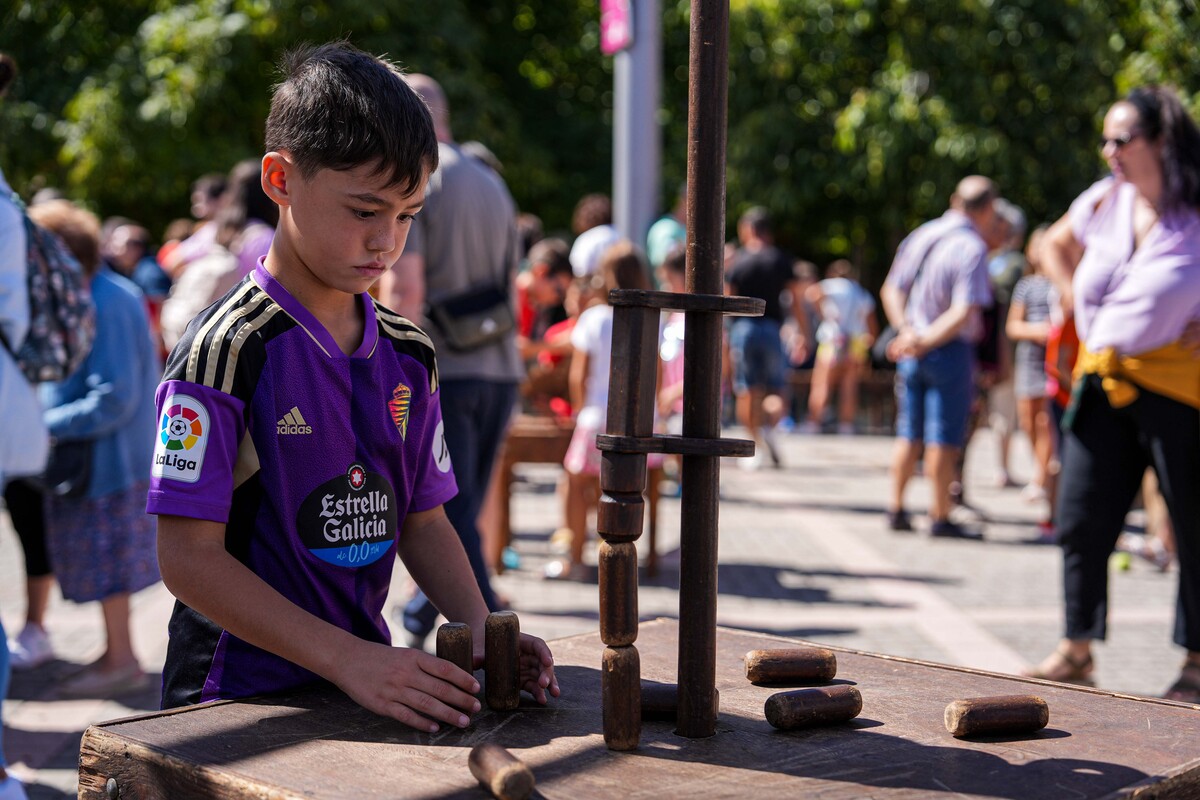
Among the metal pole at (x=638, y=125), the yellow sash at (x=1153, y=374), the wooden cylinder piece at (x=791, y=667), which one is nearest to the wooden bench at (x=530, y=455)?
the metal pole at (x=638, y=125)

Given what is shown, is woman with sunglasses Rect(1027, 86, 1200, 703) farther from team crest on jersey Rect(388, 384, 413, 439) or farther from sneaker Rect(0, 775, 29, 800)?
sneaker Rect(0, 775, 29, 800)

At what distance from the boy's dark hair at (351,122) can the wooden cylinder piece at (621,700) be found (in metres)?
0.78

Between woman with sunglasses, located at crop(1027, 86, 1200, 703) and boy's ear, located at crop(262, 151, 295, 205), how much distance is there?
348 cm

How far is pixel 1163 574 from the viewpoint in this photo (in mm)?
8086

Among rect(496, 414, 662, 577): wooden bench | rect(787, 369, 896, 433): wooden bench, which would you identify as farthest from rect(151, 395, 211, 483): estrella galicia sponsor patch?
rect(787, 369, 896, 433): wooden bench

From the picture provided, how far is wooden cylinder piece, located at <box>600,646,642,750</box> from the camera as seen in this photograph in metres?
1.90

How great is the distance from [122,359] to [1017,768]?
4.33 metres

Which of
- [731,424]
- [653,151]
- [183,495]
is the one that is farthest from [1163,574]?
[731,424]

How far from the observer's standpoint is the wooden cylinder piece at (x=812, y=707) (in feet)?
6.59

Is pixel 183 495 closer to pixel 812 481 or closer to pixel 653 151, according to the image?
pixel 653 151

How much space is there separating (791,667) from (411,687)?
2.21 feet

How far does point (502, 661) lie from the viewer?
2.07 meters

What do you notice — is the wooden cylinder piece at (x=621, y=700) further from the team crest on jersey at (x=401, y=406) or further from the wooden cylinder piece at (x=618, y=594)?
the team crest on jersey at (x=401, y=406)

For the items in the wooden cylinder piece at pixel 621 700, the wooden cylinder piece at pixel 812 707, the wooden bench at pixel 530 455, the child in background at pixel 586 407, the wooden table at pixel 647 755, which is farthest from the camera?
the wooden bench at pixel 530 455
